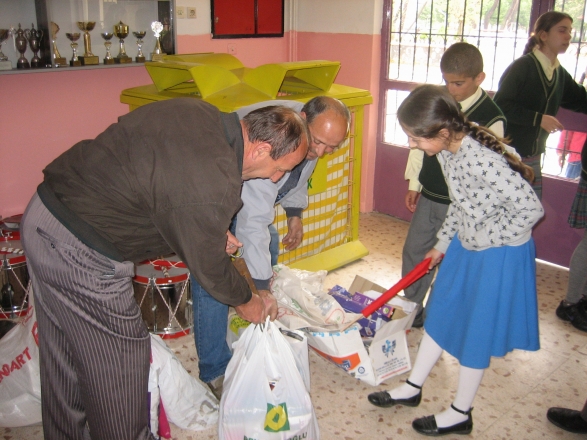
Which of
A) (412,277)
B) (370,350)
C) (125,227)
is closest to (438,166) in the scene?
(412,277)

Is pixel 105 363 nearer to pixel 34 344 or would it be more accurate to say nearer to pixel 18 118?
pixel 34 344

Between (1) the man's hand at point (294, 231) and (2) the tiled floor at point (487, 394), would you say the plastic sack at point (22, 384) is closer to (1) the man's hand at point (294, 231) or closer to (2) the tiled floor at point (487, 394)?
(2) the tiled floor at point (487, 394)

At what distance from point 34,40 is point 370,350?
8.11 ft

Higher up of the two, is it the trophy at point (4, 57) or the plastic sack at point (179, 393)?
the trophy at point (4, 57)

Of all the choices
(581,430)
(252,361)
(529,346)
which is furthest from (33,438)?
(581,430)

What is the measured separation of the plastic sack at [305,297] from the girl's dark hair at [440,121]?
0.81 metres

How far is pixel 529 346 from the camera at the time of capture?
6.26 ft

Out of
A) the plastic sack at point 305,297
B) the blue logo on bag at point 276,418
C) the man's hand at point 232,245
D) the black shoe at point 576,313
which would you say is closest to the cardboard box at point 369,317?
the plastic sack at point 305,297

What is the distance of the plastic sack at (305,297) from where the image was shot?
2.21m

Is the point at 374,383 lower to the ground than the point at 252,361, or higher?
lower

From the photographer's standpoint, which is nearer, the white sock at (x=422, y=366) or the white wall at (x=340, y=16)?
the white sock at (x=422, y=366)

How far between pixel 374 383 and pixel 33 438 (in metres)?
1.29

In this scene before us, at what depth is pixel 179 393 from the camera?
6.49ft

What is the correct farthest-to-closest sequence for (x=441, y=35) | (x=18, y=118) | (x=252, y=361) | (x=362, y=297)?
1. (x=441, y=35)
2. (x=18, y=118)
3. (x=362, y=297)
4. (x=252, y=361)
